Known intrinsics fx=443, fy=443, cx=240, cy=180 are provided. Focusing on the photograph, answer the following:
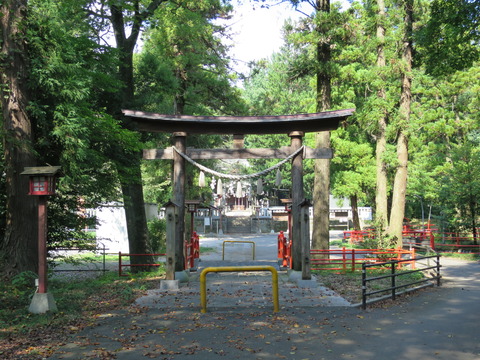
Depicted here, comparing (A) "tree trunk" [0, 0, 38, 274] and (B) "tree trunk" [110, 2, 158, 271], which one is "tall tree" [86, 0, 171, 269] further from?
(A) "tree trunk" [0, 0, 38, 274]

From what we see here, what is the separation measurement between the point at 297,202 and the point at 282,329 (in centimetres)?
604

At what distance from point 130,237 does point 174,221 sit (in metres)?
6.53

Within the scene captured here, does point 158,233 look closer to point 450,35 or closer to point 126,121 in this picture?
point 126,121

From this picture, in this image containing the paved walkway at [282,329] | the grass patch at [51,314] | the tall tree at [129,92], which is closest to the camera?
the paved walkway at [282,329]

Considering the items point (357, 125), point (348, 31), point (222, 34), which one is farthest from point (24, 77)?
point (357, 125)

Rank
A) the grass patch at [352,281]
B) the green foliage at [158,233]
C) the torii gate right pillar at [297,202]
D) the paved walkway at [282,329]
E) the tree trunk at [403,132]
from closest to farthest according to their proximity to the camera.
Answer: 1. the paved walkway at [282,329]
2. the grass patch at [352,281]
3. the torii gate right pillar at [297,202]
4. the tree trunk at [403,132]
5. the green foliage at [158,233]

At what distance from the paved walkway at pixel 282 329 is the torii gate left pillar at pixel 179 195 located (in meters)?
1.65

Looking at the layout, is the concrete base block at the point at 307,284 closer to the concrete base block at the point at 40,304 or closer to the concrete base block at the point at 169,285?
the concrete base block at the point at 169,285

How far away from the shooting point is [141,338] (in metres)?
7.98

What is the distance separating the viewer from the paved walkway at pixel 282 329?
23.5 feet

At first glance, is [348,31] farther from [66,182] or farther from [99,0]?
[66,182]

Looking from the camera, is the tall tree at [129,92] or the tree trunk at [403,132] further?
the tree trunk at [403,132]

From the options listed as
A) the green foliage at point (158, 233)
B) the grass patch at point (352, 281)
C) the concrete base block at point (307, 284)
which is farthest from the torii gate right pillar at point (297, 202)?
the green foliage at point (158, 233)

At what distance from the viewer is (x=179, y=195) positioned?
46.9 ft
